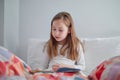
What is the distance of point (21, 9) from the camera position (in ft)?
5.19

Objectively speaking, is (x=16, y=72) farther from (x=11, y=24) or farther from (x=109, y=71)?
(x=11, y=24)

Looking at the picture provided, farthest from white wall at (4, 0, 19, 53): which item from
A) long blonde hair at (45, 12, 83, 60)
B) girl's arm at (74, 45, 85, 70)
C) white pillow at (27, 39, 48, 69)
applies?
girl's arm at (74, 45, 85, 70)

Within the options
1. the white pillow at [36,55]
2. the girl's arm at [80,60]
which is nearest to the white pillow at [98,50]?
the girl's arm at [80,60]

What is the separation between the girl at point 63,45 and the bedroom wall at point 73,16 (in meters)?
0.28

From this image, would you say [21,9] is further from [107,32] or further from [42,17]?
[107,32]

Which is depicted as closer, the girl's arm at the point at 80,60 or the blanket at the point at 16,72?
the blanket at the point at 16,72

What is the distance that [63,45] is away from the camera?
50.1 inches

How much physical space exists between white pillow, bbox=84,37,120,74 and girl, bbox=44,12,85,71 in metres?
0.06

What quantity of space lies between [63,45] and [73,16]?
0.38 meters

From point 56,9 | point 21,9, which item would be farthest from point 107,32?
point 21,9

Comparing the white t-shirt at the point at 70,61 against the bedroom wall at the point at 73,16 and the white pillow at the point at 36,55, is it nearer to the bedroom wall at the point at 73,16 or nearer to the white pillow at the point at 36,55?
the white pillow at the point at 36,55

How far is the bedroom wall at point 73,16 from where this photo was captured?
154 centimetres

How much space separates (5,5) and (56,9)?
0.41 metres

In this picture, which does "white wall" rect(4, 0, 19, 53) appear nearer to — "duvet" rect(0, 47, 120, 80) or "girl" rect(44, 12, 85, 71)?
"girl" rect(44, 12, 85, 71)
